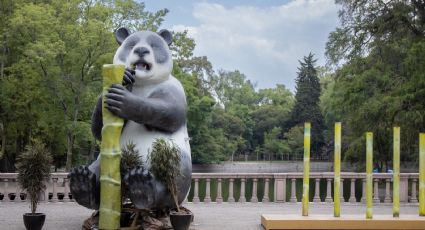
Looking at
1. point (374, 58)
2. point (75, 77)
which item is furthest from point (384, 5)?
point (75, 77)

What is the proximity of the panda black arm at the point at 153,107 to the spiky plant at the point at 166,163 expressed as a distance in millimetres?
304

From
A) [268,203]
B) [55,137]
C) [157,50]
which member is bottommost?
[268,203]

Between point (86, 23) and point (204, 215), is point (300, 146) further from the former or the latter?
point (204, 215)

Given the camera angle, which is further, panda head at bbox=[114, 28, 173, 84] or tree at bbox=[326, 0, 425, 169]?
tree at bbox=[326, 0, 425, 169]

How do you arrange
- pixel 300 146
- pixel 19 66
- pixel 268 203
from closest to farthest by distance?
pixel 268 203, pixel 19 66, pixel 300 146

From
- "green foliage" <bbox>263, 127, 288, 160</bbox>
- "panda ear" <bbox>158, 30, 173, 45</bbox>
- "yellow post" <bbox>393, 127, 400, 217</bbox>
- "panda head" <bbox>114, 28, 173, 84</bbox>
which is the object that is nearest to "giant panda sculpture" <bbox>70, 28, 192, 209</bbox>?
"panda head" <bbox>114, 28, 173, 84</bbox>

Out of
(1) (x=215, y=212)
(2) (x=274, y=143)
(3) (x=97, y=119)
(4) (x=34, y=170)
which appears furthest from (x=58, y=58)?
(2) (x=274, y=143)

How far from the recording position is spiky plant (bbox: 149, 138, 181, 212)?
6.63 m

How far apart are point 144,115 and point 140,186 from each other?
36.7 inches

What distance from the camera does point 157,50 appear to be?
24.2 ft

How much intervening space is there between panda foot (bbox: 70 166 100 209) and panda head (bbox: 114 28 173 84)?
1.46 meters

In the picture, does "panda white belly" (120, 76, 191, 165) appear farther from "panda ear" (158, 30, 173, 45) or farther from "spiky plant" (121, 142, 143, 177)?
"panda ear" (158, 30, 173, 45)

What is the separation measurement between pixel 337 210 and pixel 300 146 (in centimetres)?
4067

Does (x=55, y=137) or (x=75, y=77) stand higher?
(x=75, y=77)
